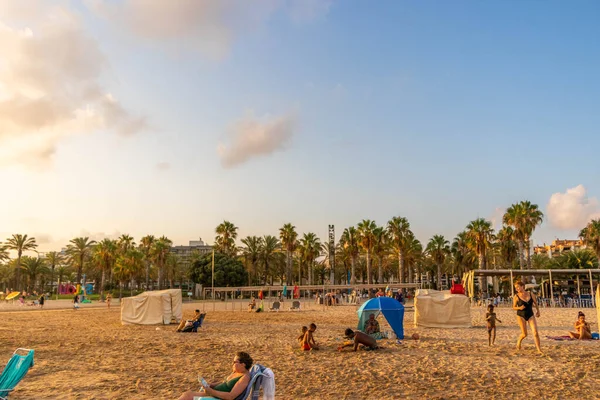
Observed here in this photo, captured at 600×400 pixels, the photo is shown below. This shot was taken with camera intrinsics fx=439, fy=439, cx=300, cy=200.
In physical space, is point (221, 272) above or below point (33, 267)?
below

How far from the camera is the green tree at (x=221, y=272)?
59344mm

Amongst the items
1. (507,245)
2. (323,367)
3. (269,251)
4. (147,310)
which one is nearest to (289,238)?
(269,251)

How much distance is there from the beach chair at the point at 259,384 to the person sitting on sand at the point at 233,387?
58 millimetres

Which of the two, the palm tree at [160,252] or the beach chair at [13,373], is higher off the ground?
the palm tree at [160,252]

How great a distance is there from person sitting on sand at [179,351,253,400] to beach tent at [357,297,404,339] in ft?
32.0

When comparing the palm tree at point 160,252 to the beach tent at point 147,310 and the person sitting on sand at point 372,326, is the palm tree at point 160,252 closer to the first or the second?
the beach tent at point 147,310

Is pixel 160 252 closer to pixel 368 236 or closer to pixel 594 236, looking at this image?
pixel 368 236

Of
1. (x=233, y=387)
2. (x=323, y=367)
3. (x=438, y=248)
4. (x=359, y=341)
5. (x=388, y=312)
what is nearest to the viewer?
(x=233, y=387)

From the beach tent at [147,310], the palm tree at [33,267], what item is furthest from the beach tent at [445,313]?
the palm tree at [33,267]

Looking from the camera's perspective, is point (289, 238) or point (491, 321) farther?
point (289, 238)

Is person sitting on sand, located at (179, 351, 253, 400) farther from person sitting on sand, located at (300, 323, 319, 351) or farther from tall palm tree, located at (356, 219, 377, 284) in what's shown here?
tall palm tree, located at (356, 219, 377, 284)

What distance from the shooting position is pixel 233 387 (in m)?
5.57

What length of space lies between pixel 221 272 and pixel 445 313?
43.8 metres

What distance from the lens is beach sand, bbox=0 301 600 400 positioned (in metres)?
8.05
